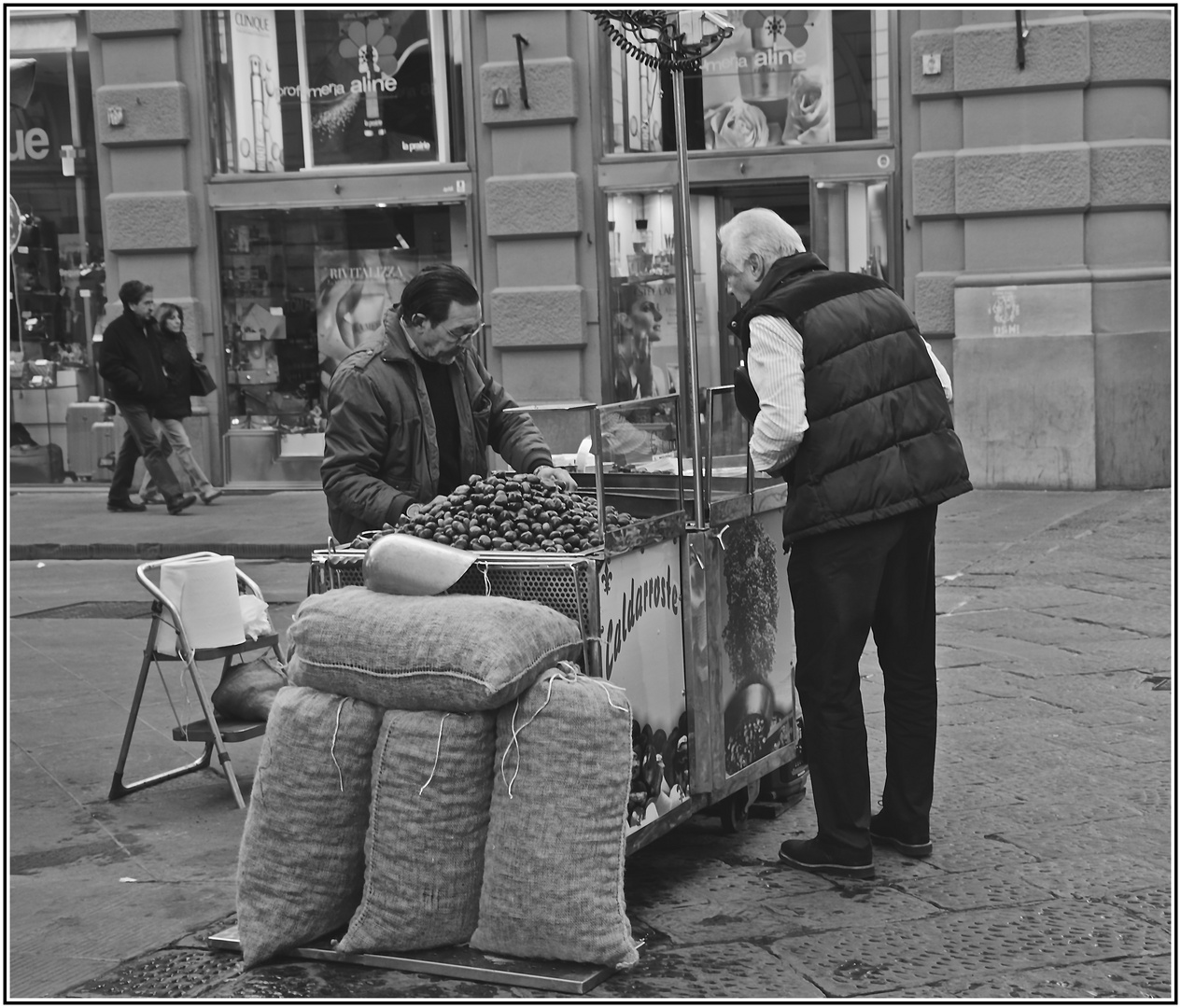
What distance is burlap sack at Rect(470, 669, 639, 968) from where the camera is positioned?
11.9 ft

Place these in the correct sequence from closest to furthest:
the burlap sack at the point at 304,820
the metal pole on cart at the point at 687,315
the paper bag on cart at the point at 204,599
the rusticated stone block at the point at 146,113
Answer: the burlap sack at the point at 304,820
the metal pole on cart at the point at 687,315
the paper bag on cart at the point at 204,599
the rusticated stone block at the point at 146,113

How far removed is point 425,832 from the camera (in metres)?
3.70

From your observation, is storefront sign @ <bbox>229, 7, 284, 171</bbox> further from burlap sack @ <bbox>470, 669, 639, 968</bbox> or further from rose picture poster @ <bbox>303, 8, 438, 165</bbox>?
burlap sack @ <bbox>470, 669, 639, 968</bbox>

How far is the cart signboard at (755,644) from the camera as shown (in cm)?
461

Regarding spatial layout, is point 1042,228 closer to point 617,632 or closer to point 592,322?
point 592,322

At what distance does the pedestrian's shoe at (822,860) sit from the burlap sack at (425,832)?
1.06 metres

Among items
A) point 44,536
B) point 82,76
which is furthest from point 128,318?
point 82,76

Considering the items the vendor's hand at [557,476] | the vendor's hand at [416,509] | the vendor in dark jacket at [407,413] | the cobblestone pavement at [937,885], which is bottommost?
the cobblestone pavement at [937,885]

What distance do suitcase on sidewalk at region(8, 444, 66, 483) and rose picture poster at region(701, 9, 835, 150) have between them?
6.76 metres

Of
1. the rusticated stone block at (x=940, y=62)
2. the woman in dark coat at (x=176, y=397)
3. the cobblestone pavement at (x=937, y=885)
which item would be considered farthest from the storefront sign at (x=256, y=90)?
the cobblestone pavement at (x=937, y=885)

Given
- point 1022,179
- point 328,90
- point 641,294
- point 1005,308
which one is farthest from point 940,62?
point 328,90

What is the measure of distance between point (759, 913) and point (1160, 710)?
2628mm

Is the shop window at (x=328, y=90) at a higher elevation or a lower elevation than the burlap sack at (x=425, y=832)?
higher

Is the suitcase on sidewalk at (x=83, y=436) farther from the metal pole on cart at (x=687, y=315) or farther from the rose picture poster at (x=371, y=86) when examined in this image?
the metal pole on cart at (x=687, y=315)
